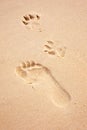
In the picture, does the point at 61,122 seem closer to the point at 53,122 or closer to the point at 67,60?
the point at 53,122

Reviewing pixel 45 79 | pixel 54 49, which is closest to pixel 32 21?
pixel 54 49

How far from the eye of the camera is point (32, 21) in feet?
6.13

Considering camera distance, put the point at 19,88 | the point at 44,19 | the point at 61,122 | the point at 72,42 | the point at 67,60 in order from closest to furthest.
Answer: the point at 61,122 → the point at 19,88 → the point at 67,60 → the point at 72,42 → the point at 44,19

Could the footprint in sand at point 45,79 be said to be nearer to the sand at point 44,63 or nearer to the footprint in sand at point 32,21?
the sand at point 44,63

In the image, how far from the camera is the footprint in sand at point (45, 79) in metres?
1.34

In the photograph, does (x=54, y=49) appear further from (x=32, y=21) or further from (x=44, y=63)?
(x=32, y=21)

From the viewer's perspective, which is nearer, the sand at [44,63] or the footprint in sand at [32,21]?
the sand at [44,63]

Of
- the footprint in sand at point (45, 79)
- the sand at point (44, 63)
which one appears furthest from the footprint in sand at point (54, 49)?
the footprint in sand at point (45, 79)

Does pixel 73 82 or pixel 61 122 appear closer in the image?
pixel 61 122

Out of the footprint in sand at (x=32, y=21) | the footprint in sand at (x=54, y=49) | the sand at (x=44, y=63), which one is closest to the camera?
the sand at (x=44, y=63)

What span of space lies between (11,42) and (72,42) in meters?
0.40

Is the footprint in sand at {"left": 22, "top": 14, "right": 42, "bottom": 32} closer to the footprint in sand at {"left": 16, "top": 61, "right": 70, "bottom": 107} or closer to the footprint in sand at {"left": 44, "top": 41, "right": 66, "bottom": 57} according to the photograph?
the footprint in sand at {"left": 44, "top": 41, "right": 66, "bottom": 57}

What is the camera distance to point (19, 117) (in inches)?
50.7

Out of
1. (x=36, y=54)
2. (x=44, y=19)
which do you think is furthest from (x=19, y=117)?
(x=44, y=19)
